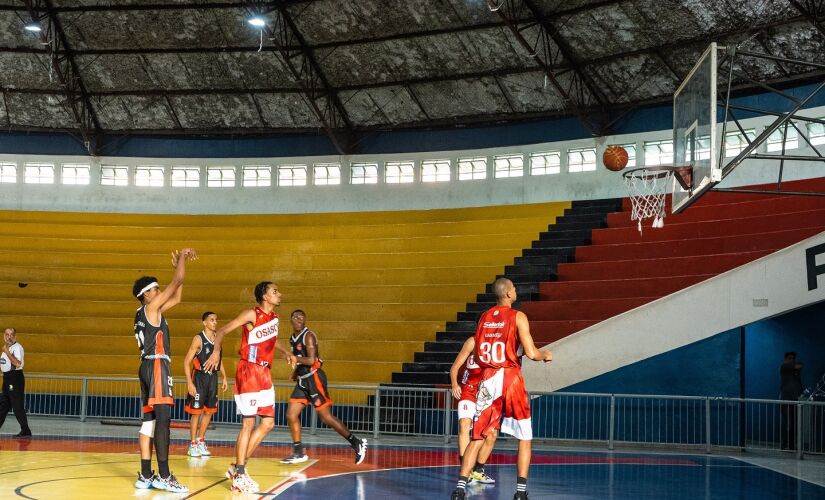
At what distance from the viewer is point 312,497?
30.7 feet

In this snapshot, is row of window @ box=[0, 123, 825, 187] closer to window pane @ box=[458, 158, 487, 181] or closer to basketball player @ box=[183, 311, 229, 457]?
window pane @ box=[458, 158, 487, 181]

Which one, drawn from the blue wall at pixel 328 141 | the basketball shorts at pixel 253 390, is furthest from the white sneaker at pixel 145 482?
the blue wall at pixel 328 141

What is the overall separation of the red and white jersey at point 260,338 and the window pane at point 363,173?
61.4 feet

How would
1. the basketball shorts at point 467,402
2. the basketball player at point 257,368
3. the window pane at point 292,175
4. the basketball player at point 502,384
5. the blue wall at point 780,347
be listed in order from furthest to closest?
the window pane at point 292,175 → the blue wall at point 780,347 → the basketball shorts at point 467,402 → the basketball player at point 257,368 → the basketball player at point 502,384

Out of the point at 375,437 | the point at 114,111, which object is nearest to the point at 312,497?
the point at 375,437

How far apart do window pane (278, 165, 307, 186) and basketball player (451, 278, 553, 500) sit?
20450 mm

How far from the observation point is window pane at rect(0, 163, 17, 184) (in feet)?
97.3

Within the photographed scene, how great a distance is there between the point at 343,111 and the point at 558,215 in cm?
702

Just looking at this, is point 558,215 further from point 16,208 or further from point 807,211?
point 16,208

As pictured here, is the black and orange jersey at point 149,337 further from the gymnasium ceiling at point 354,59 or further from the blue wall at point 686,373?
the gymnasium ceiling at point 354,59

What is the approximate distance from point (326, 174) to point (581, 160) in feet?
25.2

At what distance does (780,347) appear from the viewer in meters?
19.0

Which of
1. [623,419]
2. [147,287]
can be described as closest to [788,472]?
[623,419]

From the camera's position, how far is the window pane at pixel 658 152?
25016 millimetres
